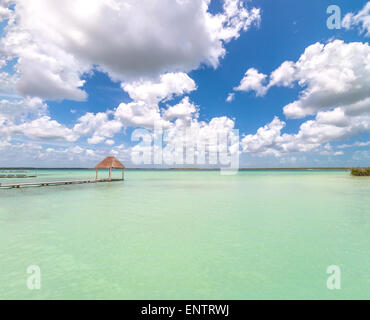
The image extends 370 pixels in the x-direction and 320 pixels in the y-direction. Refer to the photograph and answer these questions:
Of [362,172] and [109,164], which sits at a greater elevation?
[109,164]

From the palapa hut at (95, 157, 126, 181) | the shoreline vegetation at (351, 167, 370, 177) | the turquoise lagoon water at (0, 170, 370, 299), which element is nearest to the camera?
the turquoise lagoon water at (0, 170, 370, 299)

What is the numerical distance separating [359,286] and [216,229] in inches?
158

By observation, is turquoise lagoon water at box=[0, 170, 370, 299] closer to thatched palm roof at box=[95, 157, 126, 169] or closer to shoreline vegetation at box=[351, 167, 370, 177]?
thatched palm roof at box=[95, 157, 126, 169]

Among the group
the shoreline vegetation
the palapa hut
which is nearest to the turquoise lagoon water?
the palapa hut

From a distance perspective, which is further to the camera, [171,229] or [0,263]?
[171,229]

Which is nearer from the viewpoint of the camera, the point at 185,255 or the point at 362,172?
the point at 185,255

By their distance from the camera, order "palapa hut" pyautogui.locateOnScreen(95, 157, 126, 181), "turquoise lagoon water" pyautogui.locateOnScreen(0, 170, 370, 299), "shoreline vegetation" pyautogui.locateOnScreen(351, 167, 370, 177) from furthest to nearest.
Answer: "shoreline vegetation" pyautogui.locateOnScreen(351, 167, 370, 177)
"palapa hut" pyautogui.locateOnScreen(95, 157, 126, 181)
"turquoise lagoon water" pyautogui.locateOnScreen(0, 170, 370, 299)

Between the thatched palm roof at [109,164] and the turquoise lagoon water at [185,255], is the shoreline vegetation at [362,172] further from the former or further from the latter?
the thatched palm roof at [109,164]

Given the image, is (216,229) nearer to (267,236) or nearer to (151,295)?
(267,236)

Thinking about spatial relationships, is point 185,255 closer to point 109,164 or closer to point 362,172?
point 109,164

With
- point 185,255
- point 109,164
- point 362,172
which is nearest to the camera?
point 185,255

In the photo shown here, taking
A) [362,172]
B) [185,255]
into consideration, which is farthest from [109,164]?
[362,172]

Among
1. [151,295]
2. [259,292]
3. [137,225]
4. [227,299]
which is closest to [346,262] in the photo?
[259,292]

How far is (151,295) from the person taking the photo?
341 centimetres
